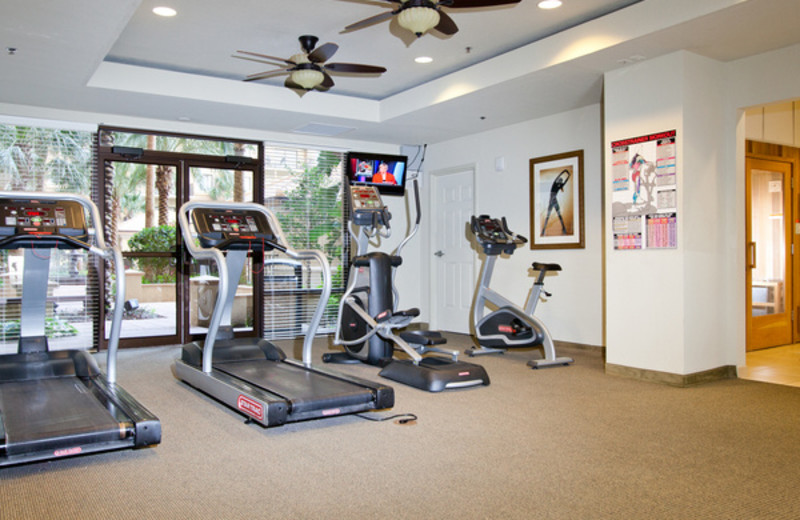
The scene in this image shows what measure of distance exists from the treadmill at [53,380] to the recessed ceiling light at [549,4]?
11.2 ft

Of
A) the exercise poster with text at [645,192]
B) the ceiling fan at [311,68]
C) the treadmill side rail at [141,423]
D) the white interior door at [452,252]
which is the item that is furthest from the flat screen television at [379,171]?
the treadmill side rail at [141,423]

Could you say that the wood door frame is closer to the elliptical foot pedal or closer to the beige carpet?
the beige carpet

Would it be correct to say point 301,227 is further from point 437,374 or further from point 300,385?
point 300,385

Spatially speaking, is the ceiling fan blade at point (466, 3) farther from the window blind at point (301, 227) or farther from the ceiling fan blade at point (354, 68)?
the window blind at point (301, 227)

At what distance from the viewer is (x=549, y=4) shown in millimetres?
4430

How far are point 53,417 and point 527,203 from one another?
5225 mm

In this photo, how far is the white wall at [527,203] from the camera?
20.3 feet

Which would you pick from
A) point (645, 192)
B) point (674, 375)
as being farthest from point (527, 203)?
point (674, 375)

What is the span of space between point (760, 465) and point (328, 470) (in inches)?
82.0

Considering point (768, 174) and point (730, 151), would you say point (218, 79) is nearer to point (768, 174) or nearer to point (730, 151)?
point (730, 151)

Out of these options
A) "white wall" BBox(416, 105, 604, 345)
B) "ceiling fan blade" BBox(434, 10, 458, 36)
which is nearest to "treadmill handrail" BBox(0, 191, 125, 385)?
"ceiling fan blade" BBox(434, 10, 458, 36)

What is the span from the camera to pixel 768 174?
254 inches

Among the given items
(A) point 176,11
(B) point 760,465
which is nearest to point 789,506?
(B) point 760,465

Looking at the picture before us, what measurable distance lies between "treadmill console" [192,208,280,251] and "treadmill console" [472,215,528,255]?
222cm
